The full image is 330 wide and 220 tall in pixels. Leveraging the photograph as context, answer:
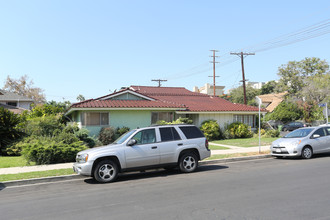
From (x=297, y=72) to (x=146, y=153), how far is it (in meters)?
52.8

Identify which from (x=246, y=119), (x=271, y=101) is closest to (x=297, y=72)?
(x=271, y=101)

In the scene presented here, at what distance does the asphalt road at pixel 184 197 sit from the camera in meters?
5.28

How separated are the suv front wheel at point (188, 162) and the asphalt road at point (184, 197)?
1.04 feet

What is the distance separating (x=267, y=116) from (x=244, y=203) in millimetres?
42145

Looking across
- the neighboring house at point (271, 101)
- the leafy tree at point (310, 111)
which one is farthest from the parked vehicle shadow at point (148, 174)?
the neighboring house at point (271, 101)

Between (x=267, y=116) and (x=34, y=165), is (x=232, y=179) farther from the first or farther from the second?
(x=267, y=116)

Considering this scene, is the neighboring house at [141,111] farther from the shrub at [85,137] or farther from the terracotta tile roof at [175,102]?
the shrub at [85,137]

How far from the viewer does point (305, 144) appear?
40.3 feet

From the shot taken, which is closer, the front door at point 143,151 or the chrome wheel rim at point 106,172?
the chrome wheel rim at point 106,172

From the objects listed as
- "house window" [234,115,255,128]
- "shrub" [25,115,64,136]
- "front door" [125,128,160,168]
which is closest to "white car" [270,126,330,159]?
"front door" [125,128,160,168]

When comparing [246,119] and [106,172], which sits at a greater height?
[246,119]

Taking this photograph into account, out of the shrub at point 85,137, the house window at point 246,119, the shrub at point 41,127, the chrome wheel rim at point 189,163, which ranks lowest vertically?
the chrome wheel rim at point 189,163

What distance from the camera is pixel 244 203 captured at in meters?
5.77

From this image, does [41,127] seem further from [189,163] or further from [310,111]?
[310,111]
